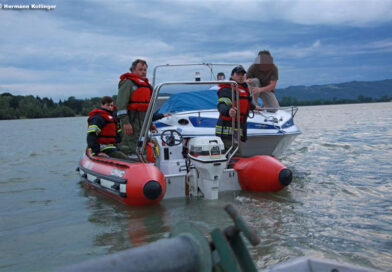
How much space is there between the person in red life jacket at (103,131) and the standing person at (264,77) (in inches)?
121

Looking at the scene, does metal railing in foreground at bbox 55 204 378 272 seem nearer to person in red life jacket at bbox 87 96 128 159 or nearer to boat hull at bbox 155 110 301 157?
person in red life jacket at bbox 87 96 128 159

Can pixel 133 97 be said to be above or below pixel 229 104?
above

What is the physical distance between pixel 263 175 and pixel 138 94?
7.15 ft

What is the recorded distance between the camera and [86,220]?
4.70 metres

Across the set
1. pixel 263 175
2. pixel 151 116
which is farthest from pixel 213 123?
pixel 151 116

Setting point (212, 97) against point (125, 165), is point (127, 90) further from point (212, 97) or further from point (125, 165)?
point (212, 97)

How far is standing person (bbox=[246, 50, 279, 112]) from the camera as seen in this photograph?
772 centimetres

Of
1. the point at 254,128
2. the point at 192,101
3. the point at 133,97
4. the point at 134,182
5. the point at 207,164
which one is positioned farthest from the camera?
the point at 192,101

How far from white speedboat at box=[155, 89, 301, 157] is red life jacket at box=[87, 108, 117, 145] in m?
1.44

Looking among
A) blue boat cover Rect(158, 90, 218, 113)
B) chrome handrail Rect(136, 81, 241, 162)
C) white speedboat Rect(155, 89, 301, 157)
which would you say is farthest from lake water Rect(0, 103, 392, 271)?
blue boat cover Rect(158, 90, 218, 113)

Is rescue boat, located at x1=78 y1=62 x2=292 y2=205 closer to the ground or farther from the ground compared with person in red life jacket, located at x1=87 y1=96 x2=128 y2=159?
closer to the ground

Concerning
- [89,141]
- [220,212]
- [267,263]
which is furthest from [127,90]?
[267,263]

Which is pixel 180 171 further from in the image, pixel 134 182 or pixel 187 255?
pixel 187 255

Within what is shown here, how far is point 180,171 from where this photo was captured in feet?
17.2
